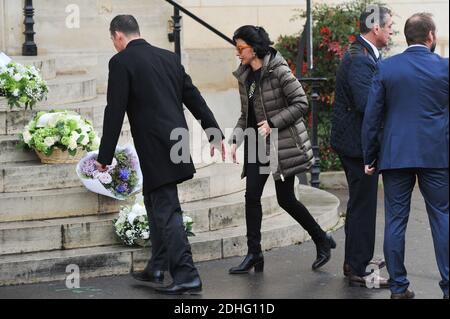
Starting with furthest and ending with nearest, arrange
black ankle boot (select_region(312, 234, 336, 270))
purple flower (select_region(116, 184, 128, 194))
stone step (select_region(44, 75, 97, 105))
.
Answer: stone step (select_region(44, 75, 97, 105)), purple flower (select_region(116, 184, 128, 194)), black ankle boot (select_region(312, 234, 336, 270))

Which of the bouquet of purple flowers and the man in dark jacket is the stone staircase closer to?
the bouquet of purple flowers

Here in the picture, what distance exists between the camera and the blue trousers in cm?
759

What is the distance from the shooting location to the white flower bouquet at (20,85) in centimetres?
966

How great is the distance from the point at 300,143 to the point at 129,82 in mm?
1436

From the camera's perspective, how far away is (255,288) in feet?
27.5

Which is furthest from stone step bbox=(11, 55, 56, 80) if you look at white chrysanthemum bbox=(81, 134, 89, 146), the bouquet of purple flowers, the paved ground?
the paved ground

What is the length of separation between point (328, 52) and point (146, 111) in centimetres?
570

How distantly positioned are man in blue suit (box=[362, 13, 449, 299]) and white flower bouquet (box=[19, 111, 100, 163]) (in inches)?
103

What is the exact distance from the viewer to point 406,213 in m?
7.74

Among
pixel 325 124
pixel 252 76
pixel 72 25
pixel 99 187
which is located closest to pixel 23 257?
pixel 99 187

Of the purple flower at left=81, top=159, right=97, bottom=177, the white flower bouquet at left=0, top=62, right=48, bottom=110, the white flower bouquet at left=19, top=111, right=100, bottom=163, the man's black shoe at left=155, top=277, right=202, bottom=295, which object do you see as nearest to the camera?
the man's black shoe at left=155, top=277, right=202, bottom=295

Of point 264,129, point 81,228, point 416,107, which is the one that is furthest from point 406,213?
point 81,228
